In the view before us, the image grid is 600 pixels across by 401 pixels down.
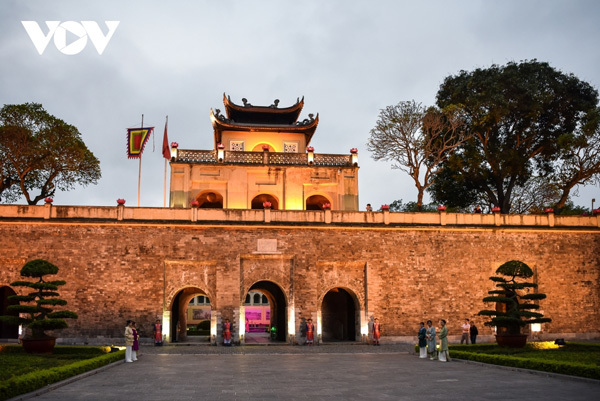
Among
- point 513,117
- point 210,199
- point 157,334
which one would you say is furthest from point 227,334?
point 513,117

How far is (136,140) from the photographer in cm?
2739

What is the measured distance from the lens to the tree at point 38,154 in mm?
28219

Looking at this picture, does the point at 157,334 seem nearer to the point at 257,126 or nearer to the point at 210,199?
the point at 210,199

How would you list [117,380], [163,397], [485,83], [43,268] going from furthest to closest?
1. [485,83]
2. [43,268]
3. [117,380]
4. [163,397]

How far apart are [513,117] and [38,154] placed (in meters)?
27.8

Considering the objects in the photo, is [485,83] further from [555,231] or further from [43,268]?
[43,268]

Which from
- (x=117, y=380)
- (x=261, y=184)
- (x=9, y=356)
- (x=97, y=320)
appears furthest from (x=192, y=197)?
(x=117, y=380)

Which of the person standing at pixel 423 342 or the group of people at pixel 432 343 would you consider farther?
the person standing at pixel 423 342

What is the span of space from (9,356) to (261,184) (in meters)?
16.8

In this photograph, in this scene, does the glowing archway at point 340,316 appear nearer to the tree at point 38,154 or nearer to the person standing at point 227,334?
the person standing at point 227,334

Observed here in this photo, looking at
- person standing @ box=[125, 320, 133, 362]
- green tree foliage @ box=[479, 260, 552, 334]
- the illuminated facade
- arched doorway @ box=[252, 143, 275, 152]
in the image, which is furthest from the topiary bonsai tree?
arched doorway @ box=[252, 143, 275, 152]

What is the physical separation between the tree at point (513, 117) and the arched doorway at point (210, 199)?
14.2m

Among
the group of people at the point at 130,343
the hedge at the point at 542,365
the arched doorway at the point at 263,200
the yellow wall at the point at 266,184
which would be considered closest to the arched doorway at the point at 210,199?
the yellow wall at the point at 266,184

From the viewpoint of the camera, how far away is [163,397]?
934cm
